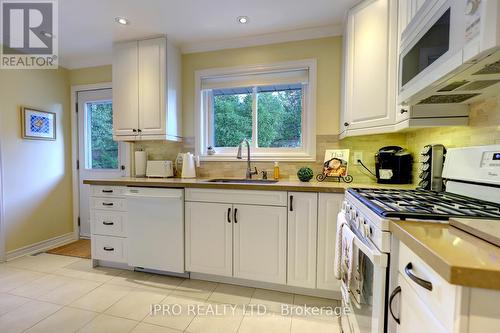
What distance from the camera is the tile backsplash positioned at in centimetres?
120

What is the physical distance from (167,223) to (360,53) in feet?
7.12

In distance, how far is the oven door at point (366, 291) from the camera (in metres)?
0.89

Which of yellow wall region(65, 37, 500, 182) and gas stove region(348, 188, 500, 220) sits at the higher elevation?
yellow wall region(65, 37, 500, 182)

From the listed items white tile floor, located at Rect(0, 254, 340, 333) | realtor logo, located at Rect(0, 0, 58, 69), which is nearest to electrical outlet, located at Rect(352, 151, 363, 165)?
white tile floor, located at Rect(0, 254, 340, 333)

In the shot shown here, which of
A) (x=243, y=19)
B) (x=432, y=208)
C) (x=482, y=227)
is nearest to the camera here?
(x=482, y=227)

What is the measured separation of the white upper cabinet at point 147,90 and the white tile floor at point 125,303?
1453 millimetres

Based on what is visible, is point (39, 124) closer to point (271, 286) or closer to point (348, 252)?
point (271, 286)

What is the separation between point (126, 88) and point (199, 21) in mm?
1098

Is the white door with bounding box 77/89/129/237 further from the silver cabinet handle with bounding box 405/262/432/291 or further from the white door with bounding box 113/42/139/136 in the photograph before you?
the silver cabinet handle with bounding box 405/262/432/291

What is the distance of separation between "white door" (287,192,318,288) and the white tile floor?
0.21 meters

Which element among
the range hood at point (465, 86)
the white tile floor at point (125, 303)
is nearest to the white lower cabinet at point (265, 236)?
the white tile floor at point (125, 303)

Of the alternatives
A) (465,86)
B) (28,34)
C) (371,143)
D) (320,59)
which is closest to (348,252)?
(465,86)

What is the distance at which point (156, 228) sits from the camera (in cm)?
219

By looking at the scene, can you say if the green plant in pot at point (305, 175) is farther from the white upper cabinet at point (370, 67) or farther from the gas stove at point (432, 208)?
the gas stove at point (432, 208)
